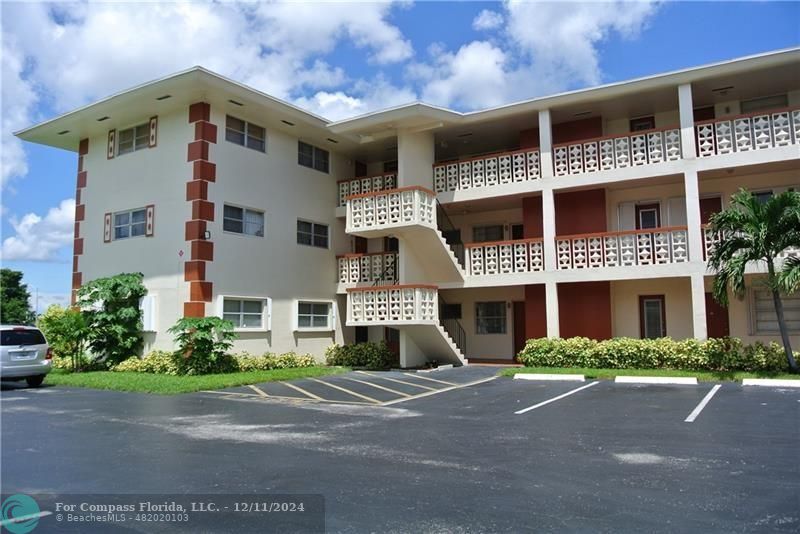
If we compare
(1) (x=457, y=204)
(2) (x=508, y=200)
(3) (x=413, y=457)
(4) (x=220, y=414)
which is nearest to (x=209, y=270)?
(4) (x=220, y=414)

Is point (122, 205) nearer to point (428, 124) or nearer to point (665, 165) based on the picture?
point (428, 124)

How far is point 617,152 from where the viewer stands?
17.7 metres

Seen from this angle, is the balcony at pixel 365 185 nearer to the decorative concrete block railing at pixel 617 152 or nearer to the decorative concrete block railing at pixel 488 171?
the decorative concrete block railing at pixel 488 171

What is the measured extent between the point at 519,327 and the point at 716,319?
6.20 m

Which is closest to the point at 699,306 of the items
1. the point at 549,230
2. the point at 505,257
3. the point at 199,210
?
the point at 549,230

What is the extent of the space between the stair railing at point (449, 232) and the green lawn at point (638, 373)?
4550mm

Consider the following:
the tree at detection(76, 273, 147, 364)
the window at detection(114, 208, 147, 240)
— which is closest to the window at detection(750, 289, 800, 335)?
the tree at detection(76, 273, 147, 364)

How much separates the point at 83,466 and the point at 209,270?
10.3 metres

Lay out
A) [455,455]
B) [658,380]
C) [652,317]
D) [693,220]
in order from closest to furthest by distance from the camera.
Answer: [455,455] < [658,380] < [693,220] < [652,317]

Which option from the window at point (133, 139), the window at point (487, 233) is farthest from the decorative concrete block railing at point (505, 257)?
the window at point (133, 139)

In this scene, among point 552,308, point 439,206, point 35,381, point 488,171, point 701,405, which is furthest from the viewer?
point 439,206

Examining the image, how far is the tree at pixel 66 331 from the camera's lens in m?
17.3

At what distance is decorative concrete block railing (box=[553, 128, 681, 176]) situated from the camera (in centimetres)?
1706

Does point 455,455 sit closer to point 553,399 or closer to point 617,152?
point 553,399
